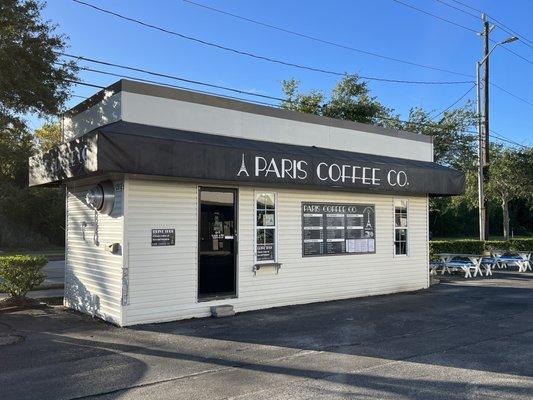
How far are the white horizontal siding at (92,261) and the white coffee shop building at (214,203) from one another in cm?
4

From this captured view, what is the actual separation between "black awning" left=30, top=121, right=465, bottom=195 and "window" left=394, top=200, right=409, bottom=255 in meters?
0.73

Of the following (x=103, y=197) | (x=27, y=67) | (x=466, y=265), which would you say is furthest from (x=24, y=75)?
(x=466, y=265)

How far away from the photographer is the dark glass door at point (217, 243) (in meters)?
10.1

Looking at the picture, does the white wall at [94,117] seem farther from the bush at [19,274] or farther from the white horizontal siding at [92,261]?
the bush at [19,274]

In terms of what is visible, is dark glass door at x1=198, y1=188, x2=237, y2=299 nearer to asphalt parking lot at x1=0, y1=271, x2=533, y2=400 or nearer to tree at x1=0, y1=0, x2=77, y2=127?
asphalt parking lot at x1=0, y1=271, x2=533, y2=400

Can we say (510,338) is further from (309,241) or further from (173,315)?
(173,315)

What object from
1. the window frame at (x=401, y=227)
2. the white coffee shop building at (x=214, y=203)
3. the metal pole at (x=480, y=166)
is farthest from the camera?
the metal pole at (x=480, y=166)

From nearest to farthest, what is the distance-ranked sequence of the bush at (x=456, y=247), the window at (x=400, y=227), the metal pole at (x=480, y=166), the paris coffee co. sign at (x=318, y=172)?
the paris coffee co. sign at (x=318, y=172) < the window at (x=400, y=227) < the bush at (x=456, y=247) < the metal pole at (x=480, y=166)

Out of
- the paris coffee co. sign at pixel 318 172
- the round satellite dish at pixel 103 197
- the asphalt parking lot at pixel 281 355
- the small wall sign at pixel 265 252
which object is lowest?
the asphalt parking lot at pixel 281 355

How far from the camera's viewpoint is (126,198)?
29.7ft

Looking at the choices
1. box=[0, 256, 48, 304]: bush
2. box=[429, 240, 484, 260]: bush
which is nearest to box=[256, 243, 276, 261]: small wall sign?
box=[0, 256, 48, 304]: bush

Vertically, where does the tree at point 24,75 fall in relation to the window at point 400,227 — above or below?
above

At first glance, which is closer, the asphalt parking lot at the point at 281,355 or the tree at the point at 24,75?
the asphalt parking lot at the point at 281,355

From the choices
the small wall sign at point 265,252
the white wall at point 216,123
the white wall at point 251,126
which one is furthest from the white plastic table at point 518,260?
the small wall sign at point 265,252
